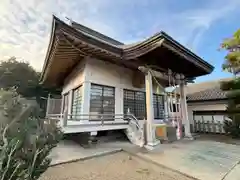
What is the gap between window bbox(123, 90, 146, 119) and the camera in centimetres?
933

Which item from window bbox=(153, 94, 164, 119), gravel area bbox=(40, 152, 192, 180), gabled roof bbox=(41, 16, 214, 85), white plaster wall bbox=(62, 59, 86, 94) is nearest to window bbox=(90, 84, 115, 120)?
white plaster wall bbox=(62, 59, 86, 94)

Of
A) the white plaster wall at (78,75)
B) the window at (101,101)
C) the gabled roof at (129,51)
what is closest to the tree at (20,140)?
the gabled roof at (129,51)

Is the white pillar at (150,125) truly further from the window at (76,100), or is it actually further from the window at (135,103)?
the window at (76,100)

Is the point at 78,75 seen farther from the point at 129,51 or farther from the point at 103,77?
the point at 129,51

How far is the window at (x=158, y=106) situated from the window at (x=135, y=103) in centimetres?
142

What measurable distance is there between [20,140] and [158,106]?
1029 cm

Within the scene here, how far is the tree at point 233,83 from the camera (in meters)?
9.66

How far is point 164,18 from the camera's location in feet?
28.0

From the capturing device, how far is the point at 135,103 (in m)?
9.74

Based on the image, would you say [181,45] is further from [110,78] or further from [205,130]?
[205,130]

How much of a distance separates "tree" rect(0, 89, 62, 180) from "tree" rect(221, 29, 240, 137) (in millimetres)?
11203

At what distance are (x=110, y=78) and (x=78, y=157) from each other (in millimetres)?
4671

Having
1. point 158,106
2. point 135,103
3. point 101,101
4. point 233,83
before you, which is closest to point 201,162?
point 101,101

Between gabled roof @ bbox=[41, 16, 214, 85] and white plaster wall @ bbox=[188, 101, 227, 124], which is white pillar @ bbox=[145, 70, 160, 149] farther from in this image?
white plaster wall @ bbox=[188, 101, 227, 124]
